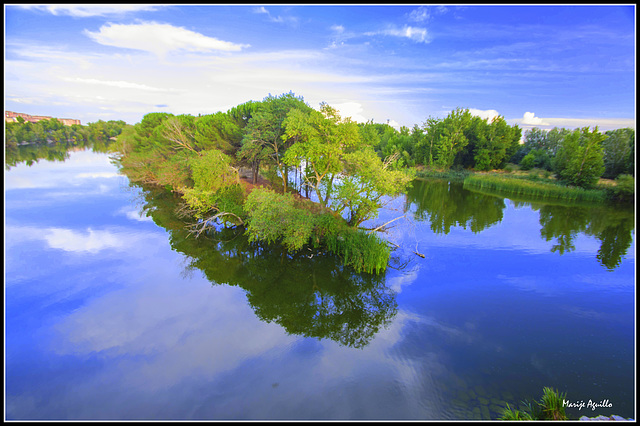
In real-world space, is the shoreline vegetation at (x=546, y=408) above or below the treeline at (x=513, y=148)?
below

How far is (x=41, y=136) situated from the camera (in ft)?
305

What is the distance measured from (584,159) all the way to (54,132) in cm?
13929

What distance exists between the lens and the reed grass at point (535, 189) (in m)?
34.6

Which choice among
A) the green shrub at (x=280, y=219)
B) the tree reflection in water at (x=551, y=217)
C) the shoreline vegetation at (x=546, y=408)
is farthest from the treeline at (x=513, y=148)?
the shoreline vegetation at (x=546, y=408)

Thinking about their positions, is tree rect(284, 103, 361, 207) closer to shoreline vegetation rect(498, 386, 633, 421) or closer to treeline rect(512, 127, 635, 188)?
shoreline vegetation rect(498, 386, 633, 421)

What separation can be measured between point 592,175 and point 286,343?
147 feet

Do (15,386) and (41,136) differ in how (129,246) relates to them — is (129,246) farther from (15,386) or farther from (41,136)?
(41,136)

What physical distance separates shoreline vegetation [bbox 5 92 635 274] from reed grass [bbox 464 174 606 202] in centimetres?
13

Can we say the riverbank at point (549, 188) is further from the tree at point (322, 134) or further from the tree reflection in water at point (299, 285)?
the tree reflection in water at point (299, 285)

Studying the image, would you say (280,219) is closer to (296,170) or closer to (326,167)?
(326,167)

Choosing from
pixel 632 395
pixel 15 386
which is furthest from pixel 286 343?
pixel 632 395

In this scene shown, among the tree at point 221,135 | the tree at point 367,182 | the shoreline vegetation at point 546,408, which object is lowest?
the shoreline vegetation at point 546,408

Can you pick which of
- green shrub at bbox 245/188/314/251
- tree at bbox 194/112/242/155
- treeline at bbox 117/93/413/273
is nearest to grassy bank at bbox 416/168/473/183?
treeline at bbox 117/93/413/273

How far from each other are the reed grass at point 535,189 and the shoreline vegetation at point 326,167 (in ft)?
0.42
